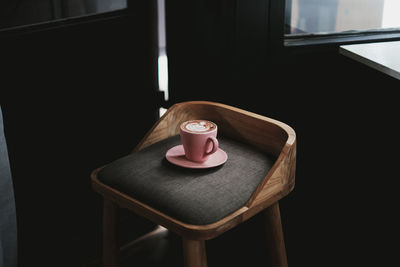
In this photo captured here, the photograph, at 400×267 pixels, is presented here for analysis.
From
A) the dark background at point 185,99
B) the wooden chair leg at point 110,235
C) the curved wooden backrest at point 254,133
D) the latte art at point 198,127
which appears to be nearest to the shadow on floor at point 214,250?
the dark background at point 185,99

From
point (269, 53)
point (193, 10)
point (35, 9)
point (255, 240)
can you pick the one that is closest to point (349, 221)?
point (255, 240)

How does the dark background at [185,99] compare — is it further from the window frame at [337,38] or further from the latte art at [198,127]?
the latte art at [198,127]

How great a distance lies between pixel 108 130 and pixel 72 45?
0.99 feet

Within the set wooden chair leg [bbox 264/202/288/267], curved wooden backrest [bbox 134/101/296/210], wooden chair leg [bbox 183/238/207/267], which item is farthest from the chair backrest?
wooden chair leg [bbox 264/202/288/267]

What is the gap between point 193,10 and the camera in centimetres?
134

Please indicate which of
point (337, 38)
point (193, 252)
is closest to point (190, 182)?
point (193, 252)

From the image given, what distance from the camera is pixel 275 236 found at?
46.4 inches

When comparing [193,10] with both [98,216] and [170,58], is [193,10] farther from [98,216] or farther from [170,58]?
[98,216]

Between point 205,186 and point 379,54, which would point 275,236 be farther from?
point 379,54

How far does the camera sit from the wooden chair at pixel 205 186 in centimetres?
96

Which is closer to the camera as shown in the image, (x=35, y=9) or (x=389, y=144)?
(x=35, y=9)

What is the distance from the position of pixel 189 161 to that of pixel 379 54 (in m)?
0.62

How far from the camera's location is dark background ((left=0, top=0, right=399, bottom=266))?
131 centimetres

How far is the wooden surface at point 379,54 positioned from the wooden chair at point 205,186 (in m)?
0.30
